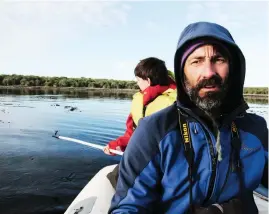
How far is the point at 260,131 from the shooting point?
6.76ft

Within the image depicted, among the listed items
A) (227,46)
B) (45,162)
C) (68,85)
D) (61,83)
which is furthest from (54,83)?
(227,46)

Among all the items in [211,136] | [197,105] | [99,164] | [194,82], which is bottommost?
[99,164]

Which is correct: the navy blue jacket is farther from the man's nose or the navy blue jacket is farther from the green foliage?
the green foliage

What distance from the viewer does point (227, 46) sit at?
75.5 inches

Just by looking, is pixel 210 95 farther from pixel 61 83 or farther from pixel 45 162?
pixel 61 83

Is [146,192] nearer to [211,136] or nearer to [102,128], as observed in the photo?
[211,136]

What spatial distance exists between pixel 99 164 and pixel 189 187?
21.3ft

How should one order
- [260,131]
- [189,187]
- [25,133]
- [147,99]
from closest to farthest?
[189,187] < [260,131] < [147,99] < [25,133]

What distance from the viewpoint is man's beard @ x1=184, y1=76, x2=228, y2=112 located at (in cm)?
183

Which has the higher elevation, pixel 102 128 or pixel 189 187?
pixel 189 187

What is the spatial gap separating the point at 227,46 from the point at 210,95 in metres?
0.32

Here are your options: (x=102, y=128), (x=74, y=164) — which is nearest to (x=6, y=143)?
(x=74, y=164)

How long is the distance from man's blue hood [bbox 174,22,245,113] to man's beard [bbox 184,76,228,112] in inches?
4.9

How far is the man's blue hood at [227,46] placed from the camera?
Result: 1.85 m
